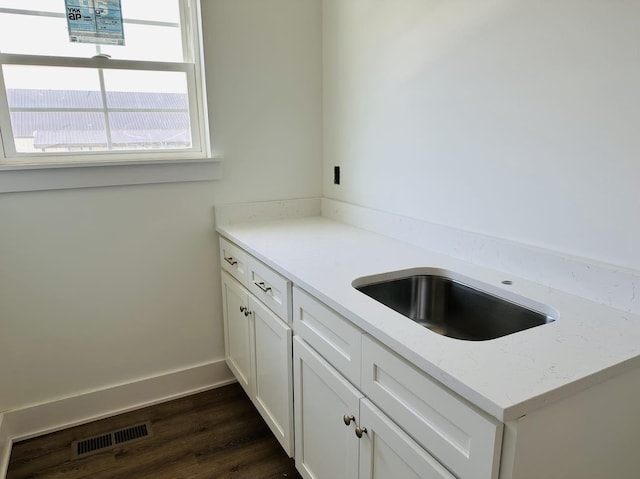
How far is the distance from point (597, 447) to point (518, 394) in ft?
1.15

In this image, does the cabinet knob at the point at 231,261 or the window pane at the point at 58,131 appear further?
the cabinet knob at the point at 231,261

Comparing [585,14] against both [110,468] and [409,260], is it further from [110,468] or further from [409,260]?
[110,468]

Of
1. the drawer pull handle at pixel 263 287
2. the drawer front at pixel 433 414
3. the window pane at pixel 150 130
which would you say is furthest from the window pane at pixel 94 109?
the drawer front at pixel 433 414

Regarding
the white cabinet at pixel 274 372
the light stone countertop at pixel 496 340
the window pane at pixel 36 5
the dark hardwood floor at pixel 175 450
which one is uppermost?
the window pane at pixel 36 5

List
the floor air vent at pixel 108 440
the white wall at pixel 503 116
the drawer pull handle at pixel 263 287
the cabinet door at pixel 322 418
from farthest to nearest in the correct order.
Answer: the floor air vent at pixel 108 440 → the drawer pull handle at pixel 263 287 → the cabinet door at pixel 322 418 → the white wall at pixel 503 116

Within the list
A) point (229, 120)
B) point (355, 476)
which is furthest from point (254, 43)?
point (355, 476)

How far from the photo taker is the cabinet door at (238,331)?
6.82 ft

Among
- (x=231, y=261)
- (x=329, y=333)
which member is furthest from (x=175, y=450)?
(x=329, y=333)

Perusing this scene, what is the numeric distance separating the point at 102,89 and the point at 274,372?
150 centimetres

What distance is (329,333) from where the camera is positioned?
4.56ft

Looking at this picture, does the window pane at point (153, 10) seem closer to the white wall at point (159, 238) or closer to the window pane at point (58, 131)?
the white wall at point (159, 238)

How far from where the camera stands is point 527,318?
1.31 metres

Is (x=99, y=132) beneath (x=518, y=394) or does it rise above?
above

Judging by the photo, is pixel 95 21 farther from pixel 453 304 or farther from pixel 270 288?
pixel 453 304
